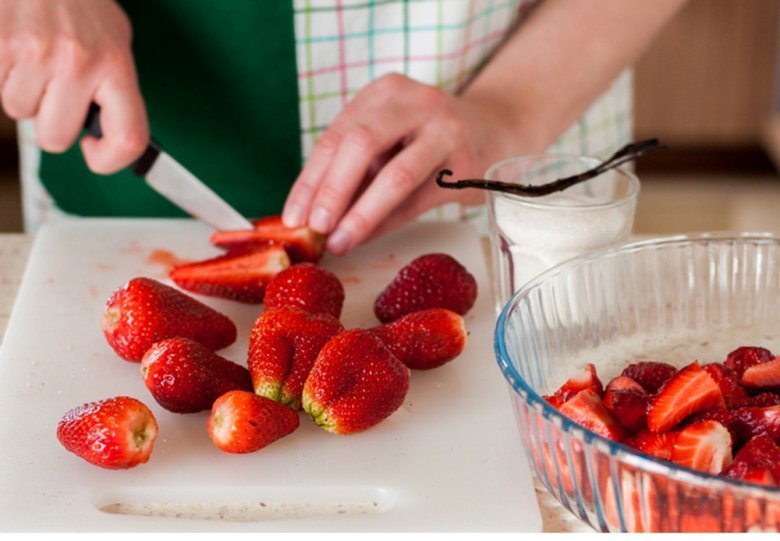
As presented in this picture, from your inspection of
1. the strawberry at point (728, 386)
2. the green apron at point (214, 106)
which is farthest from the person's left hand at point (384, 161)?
the strawberry at point (728, 386)

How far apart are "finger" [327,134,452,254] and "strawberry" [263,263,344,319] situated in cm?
13

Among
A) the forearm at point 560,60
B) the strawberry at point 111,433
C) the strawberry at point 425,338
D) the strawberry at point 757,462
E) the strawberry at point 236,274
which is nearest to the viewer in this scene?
the strawberry at point 757,462

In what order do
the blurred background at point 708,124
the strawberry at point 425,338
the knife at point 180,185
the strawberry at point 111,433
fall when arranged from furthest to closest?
the blurred background at point 708,124
the knife at point 180,185
the strawberry at point 425,338
the strawberry at point 111,433

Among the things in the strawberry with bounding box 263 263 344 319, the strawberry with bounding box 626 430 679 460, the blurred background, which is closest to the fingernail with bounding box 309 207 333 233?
the strawberry with bounding box 263 263 344 319

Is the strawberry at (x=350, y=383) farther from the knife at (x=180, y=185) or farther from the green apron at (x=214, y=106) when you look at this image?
the green apron at (x=214, y=106)

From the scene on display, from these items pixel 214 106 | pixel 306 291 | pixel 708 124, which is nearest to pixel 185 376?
pixel 306 291

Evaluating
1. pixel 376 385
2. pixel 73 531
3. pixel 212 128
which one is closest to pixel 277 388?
pixel 376 385

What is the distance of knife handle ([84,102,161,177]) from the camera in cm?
116

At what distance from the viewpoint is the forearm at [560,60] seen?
1.28 metres

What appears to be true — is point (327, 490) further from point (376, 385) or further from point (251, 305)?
point (251, 305)

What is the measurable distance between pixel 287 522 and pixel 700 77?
2281 millimetres

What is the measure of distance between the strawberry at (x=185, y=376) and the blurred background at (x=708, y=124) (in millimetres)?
2007

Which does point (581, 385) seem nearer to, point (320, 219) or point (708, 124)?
point (320, 219)

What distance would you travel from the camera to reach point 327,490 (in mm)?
781
